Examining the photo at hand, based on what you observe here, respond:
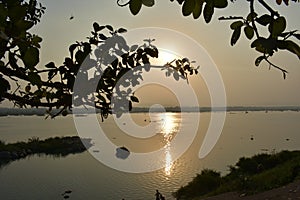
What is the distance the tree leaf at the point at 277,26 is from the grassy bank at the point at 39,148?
27907 millimetres

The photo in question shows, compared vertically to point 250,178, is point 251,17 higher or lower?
higher

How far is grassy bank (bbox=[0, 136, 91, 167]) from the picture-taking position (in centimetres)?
2880

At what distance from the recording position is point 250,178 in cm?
1322

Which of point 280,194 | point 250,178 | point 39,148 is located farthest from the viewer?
point 39,148

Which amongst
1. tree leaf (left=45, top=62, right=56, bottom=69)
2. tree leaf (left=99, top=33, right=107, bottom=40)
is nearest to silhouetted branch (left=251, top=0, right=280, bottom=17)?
tree leaf (left=45, top=62, right=56, bottom=69)

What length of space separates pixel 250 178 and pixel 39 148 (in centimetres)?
2323

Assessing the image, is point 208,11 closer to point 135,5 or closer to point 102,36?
point 135,5

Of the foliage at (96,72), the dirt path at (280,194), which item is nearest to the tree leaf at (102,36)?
the foliage at (96,72)

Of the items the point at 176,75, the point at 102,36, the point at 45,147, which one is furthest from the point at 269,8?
the point at 45,147

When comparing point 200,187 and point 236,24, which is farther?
point 200,187

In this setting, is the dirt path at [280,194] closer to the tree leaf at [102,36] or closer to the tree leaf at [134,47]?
the tree leaf at [134,47]

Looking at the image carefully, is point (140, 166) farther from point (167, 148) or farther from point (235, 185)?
point (235, 185)

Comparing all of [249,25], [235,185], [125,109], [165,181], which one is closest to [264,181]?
[235,185]

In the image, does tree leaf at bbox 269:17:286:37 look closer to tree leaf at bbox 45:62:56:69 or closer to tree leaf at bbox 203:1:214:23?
tree leaf at bbox 203:1:214:23
